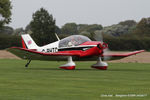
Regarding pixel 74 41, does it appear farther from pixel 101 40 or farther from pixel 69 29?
pixel 69 29

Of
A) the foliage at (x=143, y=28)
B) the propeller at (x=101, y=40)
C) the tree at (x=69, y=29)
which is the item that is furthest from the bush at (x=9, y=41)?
the tree at (x=69, y=29)

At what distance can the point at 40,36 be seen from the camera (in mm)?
68562

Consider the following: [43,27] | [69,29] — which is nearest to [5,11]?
[43,27]

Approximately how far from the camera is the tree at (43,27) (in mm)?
68312

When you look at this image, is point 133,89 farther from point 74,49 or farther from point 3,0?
point 3,0

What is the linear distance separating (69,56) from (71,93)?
11.3 meters

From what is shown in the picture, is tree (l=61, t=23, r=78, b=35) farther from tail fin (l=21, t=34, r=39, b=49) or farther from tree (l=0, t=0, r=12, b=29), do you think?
tail fin (l=21, t=34, r=39, b=49)

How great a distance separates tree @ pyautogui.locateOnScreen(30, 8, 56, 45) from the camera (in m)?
68.3

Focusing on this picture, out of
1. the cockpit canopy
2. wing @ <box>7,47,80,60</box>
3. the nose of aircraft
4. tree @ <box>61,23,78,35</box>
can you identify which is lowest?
wing @ <box>7,47,80,60</box>

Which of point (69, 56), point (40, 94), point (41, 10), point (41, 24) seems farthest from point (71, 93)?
point (41, 10)

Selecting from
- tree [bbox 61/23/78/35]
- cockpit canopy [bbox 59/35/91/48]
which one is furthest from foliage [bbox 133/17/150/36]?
cockpit canopy [bbox 59/35/91/48]

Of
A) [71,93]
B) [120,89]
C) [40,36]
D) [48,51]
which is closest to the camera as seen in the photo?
[71,93]

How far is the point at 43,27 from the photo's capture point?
7331 centimetres

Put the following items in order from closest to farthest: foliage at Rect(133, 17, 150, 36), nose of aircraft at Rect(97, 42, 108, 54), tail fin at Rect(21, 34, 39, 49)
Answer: nose of aircraft at Rect(97, 42, 108, 54) < tail fin at Rect(21, 34, 39, 49) < foliage at Rect(133, 17, 150, 36)
